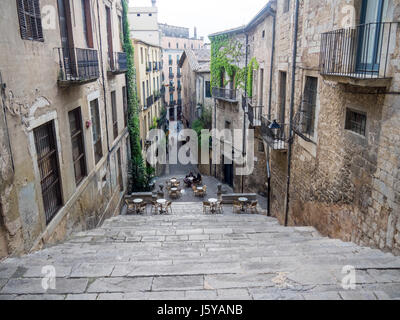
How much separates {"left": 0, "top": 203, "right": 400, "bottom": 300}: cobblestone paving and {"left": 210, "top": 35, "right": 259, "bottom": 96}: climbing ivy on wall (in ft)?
38.0

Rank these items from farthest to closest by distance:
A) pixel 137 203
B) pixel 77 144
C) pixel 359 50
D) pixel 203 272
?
pixel 137 203
pixel 77 144
pixel 359 50
pixel 203 272

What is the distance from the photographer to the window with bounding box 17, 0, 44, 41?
547 cm

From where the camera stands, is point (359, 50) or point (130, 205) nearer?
point (359, 50)

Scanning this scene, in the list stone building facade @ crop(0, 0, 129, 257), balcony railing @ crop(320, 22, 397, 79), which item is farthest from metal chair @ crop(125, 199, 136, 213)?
balcony railing @ crop(320, 22, 397, 79)

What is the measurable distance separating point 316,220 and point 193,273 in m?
5.46

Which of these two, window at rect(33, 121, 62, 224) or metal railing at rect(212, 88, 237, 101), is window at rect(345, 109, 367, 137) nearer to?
window at rect(33, 121, 62, 224)

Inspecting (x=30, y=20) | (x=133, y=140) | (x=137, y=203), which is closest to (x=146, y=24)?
(x=133, y=140)

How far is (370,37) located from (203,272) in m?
5.28

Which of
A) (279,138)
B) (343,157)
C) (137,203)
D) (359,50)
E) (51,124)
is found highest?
(359,50)

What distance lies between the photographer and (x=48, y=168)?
6.72m

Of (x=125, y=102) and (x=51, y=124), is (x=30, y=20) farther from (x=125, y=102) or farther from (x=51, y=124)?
(x=125, y=102)

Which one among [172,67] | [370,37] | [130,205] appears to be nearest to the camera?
[370,37]

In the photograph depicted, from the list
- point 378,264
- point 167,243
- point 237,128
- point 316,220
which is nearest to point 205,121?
point 237,128
